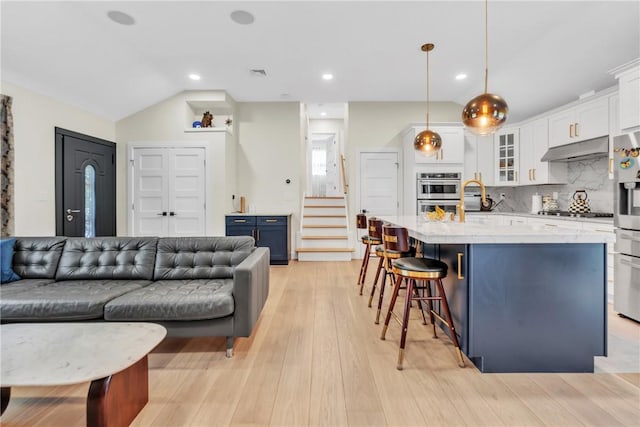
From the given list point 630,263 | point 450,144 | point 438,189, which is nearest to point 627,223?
point 630,263

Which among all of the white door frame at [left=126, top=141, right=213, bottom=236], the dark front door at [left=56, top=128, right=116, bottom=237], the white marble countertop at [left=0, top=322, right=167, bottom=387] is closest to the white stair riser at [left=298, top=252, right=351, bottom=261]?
the white door frame at [left=126, top=141, right=213, bottom=236]

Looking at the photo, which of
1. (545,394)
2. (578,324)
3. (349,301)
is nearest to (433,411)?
(545,394)

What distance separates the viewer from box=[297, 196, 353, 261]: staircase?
6.18 m

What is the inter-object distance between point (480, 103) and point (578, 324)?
178 centimetres

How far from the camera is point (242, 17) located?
3.62m

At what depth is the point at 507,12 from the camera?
3.45m

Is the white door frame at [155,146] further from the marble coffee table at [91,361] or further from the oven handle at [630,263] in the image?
the oven handle at [630,263]

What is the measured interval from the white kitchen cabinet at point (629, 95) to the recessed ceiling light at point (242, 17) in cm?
394

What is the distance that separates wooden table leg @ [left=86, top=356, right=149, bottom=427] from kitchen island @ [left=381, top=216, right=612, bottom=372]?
1955mm

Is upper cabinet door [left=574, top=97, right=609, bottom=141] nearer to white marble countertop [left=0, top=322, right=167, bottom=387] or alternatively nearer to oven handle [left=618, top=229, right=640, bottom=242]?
oven handle [left=618, top=229, right=640, bottom=242]

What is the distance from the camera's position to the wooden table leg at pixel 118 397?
1.49 metres

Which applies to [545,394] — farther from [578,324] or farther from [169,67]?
[169,67]

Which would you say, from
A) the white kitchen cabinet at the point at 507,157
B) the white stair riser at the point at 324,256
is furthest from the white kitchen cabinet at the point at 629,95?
the white stair riser at the point at 324,256

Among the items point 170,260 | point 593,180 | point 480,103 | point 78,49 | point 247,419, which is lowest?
point 247,419
